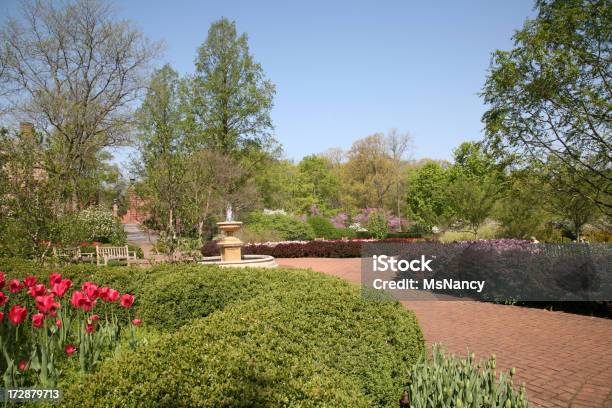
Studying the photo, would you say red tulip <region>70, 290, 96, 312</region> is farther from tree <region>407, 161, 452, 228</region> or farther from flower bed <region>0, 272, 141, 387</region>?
tree <region>407, 161, 452, 228</region>

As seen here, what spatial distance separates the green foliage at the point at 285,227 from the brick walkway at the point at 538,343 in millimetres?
16424

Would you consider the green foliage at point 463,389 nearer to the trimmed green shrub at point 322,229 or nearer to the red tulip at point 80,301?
the red tulip at point 80,301

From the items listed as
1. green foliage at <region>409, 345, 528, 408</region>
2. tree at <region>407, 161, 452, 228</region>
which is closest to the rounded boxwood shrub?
green foliage at <region>409, 345, 528, 408</region>

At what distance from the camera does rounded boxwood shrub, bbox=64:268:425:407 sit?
80.2 inches

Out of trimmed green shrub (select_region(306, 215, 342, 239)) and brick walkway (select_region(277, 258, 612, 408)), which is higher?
trimmed green shrub (select_region(306, 215, 342, 239))

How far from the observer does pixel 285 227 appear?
24.6 meters

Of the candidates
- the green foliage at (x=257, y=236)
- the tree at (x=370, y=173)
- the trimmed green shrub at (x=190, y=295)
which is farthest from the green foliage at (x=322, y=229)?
the trimmed green shrub at (x=190, y=295)

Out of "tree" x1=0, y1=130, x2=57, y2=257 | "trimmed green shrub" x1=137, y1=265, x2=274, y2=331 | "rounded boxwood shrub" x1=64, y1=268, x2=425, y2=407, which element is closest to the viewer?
"rounded boxwood shrub" x1=64, y1=268, x2=425, y2=407

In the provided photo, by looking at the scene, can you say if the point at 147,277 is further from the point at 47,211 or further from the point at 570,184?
the point at 570,184

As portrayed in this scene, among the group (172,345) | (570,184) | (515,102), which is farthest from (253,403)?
(570,184)

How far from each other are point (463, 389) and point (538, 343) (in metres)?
3.35

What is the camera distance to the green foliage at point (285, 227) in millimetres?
24359

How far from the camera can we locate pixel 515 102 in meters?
9.23

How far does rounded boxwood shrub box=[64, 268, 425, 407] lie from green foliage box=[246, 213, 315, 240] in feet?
65.8
